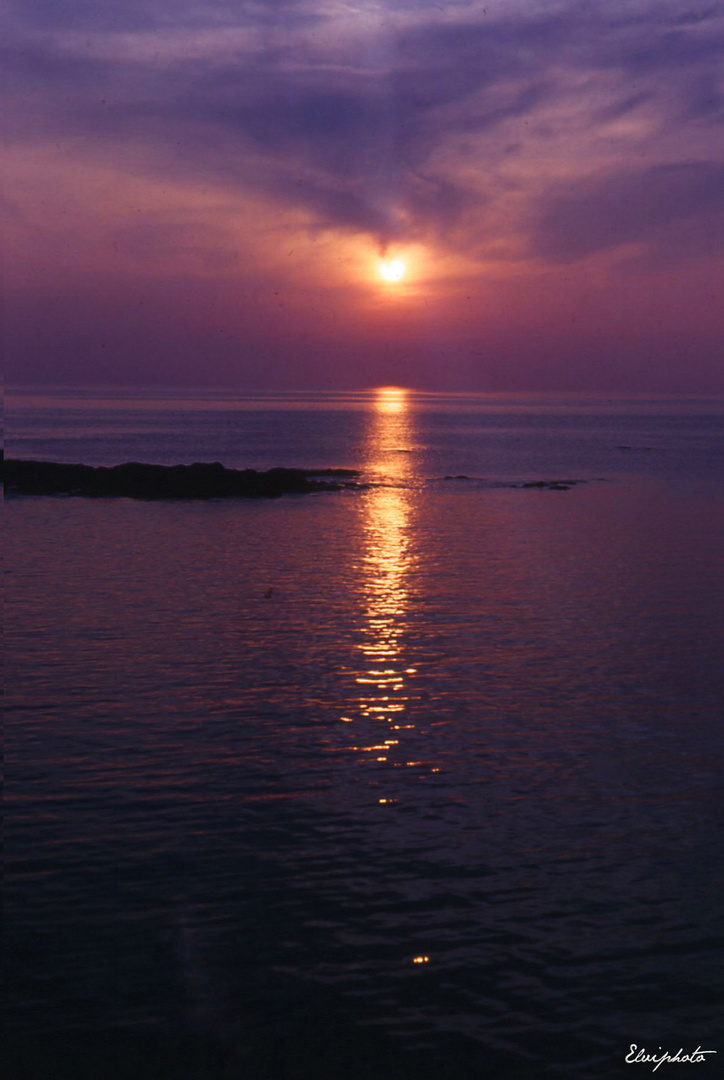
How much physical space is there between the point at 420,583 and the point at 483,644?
876 centimetres

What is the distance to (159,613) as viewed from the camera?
28797 mm

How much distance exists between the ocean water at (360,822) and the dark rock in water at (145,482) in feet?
84.5

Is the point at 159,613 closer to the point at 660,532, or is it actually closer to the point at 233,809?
the point at 233,809

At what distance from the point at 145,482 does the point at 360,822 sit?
165 ft

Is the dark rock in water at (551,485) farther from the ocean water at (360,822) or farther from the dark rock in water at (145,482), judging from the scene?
the ocean water at (360,822)

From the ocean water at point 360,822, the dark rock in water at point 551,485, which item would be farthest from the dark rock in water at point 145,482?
the ocean water at point 360,822

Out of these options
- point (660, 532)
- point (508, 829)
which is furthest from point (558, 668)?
point (660, 532)

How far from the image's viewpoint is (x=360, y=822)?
15.1m

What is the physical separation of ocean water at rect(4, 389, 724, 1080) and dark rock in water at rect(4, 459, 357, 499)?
25.8 metres

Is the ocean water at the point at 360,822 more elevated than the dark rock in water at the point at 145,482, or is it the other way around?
the dark rock in water at the point at 145,482

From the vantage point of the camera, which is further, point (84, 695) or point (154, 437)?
point (154, 437)

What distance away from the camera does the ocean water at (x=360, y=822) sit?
10516mm

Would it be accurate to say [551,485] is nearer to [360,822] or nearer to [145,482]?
[145,482]

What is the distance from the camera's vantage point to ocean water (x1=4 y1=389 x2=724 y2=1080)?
34.5 feet
